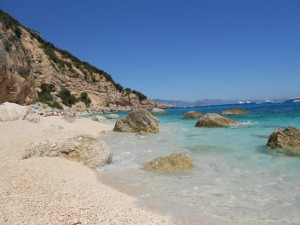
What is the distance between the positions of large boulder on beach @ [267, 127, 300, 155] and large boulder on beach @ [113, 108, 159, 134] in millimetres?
8731

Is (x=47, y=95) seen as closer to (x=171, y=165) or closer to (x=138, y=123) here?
(x=138, y=123)

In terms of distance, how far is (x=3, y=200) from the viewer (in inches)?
180

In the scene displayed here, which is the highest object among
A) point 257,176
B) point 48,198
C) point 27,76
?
point 27,76

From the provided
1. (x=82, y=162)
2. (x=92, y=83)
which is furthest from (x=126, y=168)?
(x=92, y=83)

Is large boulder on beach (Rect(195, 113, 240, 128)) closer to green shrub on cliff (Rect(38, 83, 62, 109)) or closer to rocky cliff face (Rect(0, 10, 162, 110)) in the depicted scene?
A: rocky cliff face (Rect(0, 10, 162, 110))

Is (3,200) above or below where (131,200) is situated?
above

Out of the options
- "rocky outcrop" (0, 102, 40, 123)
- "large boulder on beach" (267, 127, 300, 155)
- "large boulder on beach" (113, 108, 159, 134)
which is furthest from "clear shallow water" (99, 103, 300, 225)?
"rocky outcrop" (0, 102, 40, 123)

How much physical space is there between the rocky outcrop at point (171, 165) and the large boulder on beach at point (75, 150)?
156 cm

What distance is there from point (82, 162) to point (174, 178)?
9.34 ft

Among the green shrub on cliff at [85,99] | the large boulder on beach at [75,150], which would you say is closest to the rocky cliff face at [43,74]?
the green shrub on cliff at [85,99]

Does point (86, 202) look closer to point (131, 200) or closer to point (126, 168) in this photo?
point (131, 200)

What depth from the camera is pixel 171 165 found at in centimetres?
852

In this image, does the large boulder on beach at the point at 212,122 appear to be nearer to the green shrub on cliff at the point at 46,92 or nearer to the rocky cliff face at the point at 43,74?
the rocky cliff face at the point at 43,74

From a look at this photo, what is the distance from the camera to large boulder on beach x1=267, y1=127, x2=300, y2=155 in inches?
442
